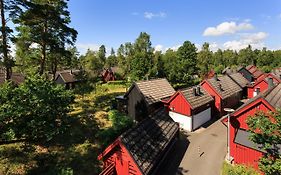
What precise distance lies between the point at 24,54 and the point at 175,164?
25.7 meters

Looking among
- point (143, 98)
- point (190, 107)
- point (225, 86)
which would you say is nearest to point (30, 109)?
point (143, 98)

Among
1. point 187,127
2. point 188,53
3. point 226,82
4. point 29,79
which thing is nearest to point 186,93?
point 187,127

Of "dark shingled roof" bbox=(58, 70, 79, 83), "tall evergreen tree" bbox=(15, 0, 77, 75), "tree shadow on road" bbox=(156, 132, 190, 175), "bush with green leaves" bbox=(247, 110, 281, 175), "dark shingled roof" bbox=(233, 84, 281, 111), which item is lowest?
"tree shadow on road" bbox=(156, 132, 190, 175)

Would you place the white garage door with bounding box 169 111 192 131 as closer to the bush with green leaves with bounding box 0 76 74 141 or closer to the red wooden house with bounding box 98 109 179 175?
the red wooden house with bounding box 98 109 179 175

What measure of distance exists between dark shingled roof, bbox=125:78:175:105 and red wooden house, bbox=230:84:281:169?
12.4 meters

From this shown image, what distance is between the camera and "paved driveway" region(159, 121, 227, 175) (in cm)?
1862

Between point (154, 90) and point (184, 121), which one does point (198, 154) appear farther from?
point (154, 90)

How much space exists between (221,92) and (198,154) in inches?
607

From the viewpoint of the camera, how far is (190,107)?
27.3m

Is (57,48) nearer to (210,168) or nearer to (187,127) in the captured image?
(187,127)

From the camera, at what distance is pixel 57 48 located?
99.7 ft

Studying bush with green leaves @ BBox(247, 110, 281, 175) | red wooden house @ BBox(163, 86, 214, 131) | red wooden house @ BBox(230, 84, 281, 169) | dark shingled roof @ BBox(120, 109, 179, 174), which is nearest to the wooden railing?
dark shingled roof @ BBox(120, 109, 179, 174)

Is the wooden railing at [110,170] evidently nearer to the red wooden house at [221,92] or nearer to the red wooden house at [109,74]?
the red wooden house at [221,92]

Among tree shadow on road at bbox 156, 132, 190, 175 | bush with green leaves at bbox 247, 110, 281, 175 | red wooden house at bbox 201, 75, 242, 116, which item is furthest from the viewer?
red wooden house at bbox 201, 75, 242, 116
